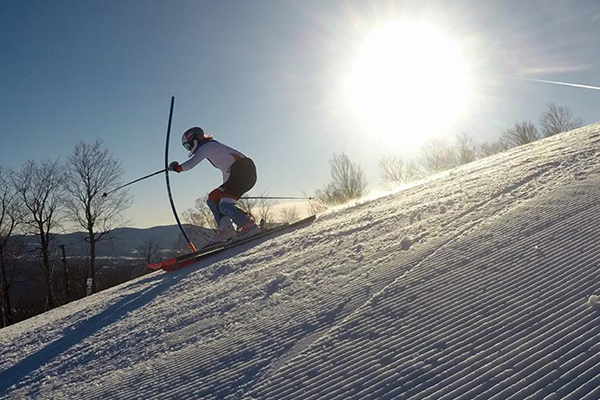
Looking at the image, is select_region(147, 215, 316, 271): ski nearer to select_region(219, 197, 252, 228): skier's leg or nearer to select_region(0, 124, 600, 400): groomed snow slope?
select_region(219, 197, 252, 228): skier's leg

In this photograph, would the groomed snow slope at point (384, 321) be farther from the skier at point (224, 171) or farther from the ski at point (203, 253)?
the skier at point (224, 171)

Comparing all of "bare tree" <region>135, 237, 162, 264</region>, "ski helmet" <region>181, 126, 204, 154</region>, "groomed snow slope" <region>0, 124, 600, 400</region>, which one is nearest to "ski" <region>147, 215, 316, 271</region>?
"groomed snow slope" <region>0, 124, 600, 400</region>

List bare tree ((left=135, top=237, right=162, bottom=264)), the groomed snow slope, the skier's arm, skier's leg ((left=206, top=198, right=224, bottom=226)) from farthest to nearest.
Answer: bare tree ((left=135, top=237, right=162, bottom=264)), skier's leg ((left=206, top=198, right=224, bottom=226)), the skier's arm, the groomed snow slope

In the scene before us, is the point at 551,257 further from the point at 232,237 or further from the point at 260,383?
the point at 232,237

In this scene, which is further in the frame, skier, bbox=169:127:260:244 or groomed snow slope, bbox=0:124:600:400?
skier, bbox=169:127:260:244

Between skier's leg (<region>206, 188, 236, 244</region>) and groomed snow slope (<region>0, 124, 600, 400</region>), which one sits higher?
skier's leg (<region>206, 188, 236, 244</region>)

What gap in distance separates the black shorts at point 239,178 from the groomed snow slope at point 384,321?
1758 mm

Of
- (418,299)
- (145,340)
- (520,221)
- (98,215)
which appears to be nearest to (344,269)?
(418,299)

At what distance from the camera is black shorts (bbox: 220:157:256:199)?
22.9 feet

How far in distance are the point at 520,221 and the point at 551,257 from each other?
3.11ft

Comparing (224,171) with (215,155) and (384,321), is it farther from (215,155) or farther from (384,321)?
(384,321)

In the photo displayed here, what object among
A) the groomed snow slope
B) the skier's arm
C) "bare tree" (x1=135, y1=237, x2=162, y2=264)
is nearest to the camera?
the groomed snow slope

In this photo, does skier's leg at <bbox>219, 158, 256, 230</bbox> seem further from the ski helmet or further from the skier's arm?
the ski helmet

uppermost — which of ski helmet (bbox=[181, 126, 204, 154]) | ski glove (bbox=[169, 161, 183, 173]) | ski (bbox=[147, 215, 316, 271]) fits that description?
ski helmet (bbox=[181, 126, 204, 154])
